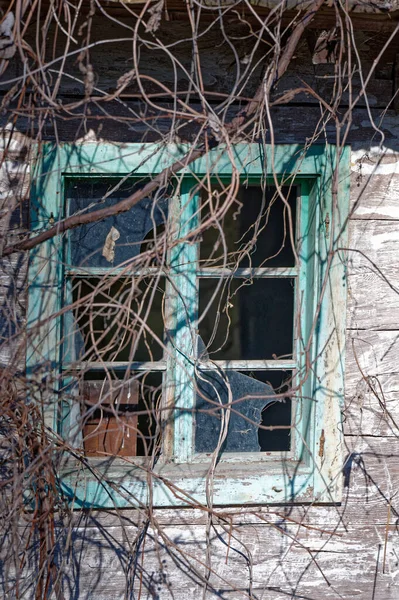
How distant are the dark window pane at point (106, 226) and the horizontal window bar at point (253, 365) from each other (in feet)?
1.61

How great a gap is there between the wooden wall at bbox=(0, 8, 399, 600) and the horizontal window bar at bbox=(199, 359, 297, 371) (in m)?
0.25

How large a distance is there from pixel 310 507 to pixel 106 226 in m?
1.38

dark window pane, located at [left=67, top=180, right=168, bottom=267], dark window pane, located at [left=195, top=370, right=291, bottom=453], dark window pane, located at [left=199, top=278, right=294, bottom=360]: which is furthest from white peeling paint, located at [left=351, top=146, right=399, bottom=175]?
dark window pane, located at [left=195, top=370, right=291, bottom=453]

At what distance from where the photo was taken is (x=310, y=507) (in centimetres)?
239

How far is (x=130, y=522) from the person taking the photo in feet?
7.68

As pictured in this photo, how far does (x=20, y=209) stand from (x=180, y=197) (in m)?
0.61

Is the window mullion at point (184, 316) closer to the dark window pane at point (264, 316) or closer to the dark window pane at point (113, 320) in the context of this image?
the dark window pane at point (113, 320)

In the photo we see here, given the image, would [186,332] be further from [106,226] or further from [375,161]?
[375,161]

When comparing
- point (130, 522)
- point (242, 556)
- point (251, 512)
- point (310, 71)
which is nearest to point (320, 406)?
point (251, 512)

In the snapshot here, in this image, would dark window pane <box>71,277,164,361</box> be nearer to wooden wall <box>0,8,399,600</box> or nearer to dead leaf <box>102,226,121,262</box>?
dead leaf <box>102,226,121,262</box>

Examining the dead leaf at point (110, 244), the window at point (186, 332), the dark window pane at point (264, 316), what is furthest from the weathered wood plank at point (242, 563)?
the dead leaf at point (110, 244)

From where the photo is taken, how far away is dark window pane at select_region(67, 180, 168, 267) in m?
2.39

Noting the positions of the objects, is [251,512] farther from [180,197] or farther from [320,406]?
[180,197]

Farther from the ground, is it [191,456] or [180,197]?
[180,197]
